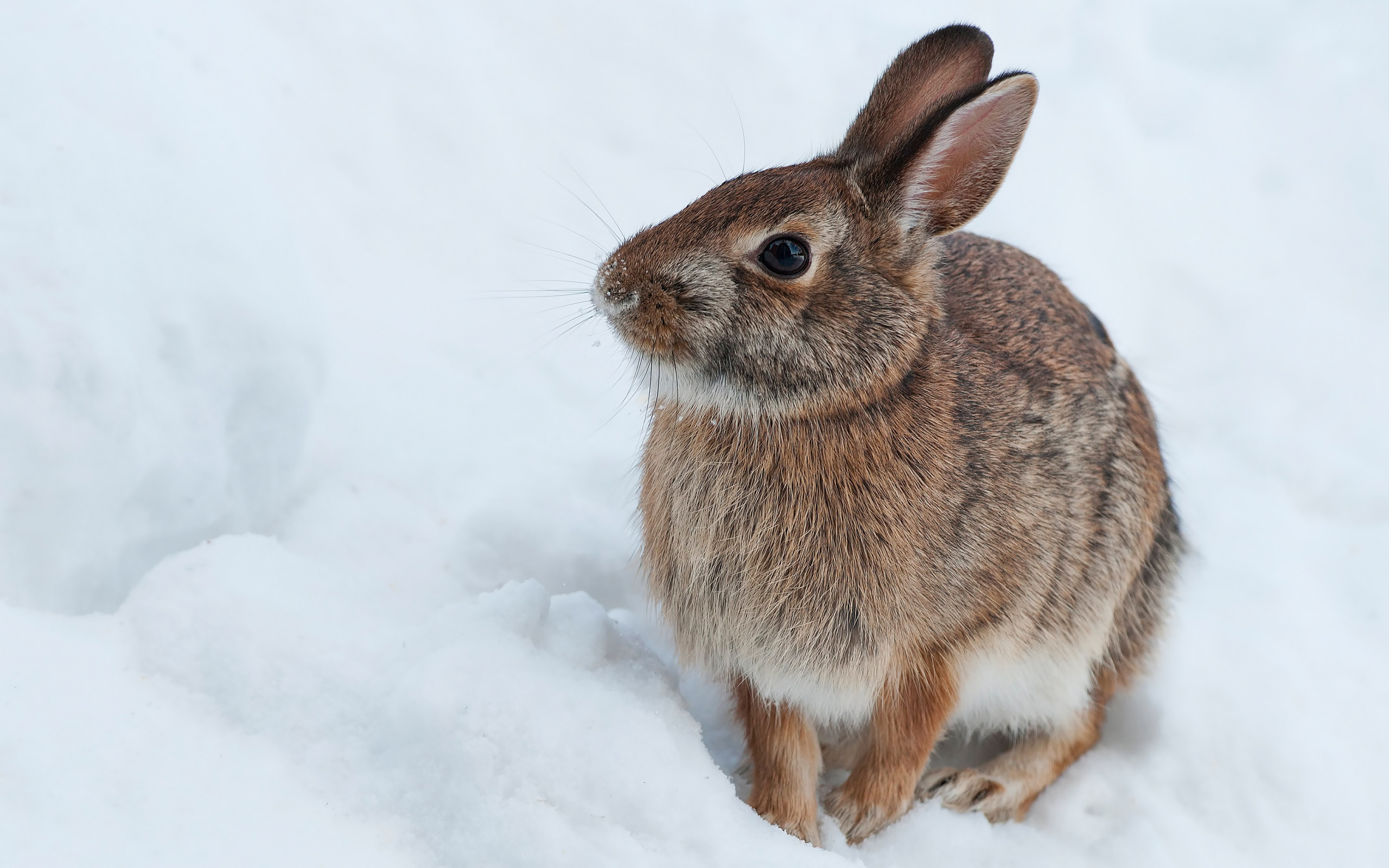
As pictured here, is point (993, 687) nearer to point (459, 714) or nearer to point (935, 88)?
point (459, 714)

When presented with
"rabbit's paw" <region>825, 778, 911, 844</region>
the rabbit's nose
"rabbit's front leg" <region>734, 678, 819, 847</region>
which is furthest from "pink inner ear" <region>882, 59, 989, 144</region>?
"rabbit's paw" <region>825, 778, 911, 844</region>

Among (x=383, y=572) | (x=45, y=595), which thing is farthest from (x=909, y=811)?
(x=45, y=595)

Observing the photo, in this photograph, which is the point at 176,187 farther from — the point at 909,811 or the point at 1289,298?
the point at 1289,298

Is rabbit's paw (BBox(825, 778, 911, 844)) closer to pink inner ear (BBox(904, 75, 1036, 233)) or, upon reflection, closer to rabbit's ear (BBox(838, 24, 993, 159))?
pink inner ear (BBox(904, 75, 1036, 233))

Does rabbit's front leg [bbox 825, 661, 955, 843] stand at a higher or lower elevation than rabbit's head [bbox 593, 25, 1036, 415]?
lower

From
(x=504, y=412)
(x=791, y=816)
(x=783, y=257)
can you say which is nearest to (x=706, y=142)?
(x=504, y=412)

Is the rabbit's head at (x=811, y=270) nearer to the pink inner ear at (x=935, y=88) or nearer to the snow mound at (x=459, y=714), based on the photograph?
the pink inner ear at (x=935, y=88)
